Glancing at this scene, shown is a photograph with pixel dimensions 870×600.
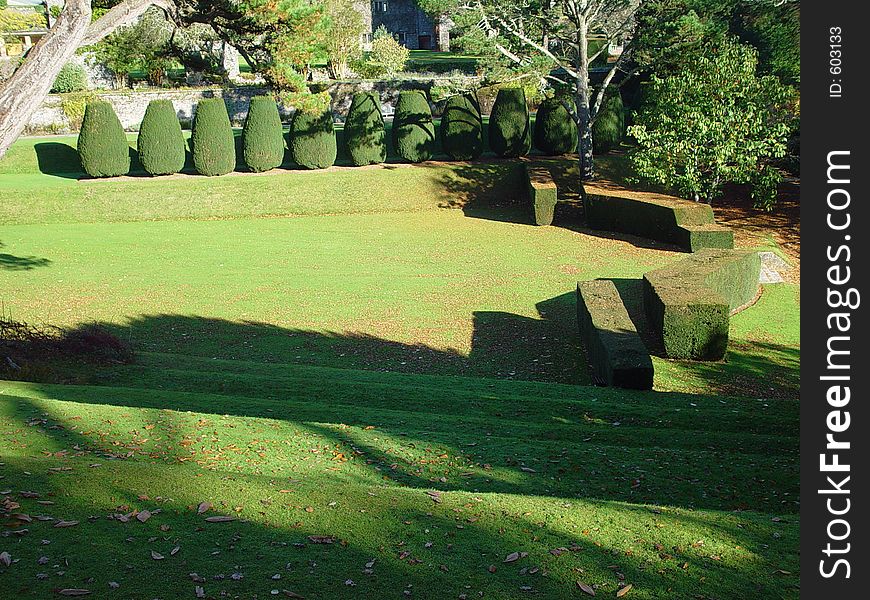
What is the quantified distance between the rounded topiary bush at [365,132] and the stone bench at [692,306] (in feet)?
49.1

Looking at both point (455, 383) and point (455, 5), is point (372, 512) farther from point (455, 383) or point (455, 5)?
point (455, 5)

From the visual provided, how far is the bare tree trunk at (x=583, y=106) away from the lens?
82.3ft

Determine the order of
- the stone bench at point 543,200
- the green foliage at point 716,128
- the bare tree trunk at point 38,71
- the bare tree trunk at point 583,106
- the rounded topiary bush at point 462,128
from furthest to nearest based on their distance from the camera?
the rounded topiary bush at point 462,128 < the bare tree trunk at point 583,106 < the stone bench at point 543,200 < the green foliage at point 716,128 < the bare tree trunk at point 38,71

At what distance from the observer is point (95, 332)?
11570 millimetres

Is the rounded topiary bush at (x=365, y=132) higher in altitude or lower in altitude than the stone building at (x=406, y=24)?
lower

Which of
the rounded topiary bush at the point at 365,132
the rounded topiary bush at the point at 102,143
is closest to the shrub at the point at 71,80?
the rounded topiary bush at the point at 102,143

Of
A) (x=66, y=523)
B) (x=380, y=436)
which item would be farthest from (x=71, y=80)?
(x=66, y=523)

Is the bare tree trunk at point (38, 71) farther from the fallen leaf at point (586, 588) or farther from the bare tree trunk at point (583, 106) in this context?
the bare tree trunk at point (583, 106)

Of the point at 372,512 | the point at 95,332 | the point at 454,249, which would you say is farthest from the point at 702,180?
the point at 372,512

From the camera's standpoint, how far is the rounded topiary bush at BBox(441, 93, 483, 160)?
90.9ft

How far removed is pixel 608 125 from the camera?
2845 cm

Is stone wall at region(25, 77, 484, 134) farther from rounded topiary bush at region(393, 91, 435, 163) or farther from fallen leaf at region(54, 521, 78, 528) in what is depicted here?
fallen leaf at region(54, 521, 78, 528)

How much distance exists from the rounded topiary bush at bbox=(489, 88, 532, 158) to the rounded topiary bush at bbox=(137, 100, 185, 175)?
10300 mm

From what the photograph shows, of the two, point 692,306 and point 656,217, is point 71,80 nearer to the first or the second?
point 656,217
